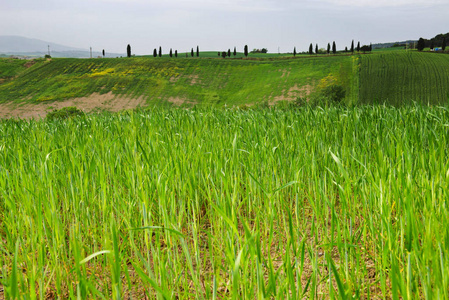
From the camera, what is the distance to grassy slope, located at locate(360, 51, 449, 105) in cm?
4428

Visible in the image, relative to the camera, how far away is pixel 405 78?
160 ft

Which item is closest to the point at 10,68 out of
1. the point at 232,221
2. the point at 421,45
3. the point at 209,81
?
the point at 209,81

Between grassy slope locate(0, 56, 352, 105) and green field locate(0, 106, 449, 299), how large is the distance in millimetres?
45816

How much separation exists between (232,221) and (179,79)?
60.2 meters

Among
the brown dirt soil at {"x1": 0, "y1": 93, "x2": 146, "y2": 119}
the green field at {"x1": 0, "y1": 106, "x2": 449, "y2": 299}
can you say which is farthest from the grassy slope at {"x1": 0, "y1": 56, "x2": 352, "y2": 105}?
the green field at {"x1": 0, "y1": 106, "x2": 449, "y2": 299}

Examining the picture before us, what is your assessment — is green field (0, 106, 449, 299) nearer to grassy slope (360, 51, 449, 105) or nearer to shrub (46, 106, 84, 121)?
shrub (46, 106, 84, 121)

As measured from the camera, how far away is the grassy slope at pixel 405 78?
1743 inches

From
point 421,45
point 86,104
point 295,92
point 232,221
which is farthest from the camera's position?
point 421,45

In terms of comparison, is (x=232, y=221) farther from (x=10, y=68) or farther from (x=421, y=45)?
(x=421, y=45)

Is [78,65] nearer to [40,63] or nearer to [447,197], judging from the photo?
[40,63]

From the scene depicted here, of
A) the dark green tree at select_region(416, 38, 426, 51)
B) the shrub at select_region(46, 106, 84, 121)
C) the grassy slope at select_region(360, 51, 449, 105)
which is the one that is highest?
the dark green tree at select_region(416, 38, 426, 51)

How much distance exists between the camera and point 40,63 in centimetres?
7119

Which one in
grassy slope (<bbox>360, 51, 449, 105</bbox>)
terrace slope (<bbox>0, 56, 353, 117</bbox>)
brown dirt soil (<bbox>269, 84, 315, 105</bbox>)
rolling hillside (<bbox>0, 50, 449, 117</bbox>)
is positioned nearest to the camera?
grassy slope (<bbox>360, 51, 449, 105</bbox>)

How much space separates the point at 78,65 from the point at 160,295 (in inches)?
2922
